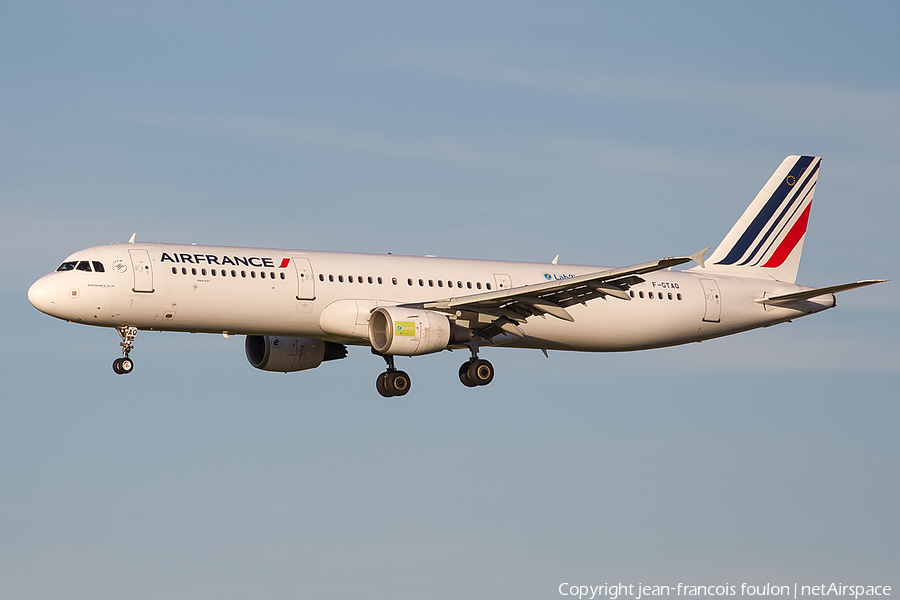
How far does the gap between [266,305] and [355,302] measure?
3.31 m

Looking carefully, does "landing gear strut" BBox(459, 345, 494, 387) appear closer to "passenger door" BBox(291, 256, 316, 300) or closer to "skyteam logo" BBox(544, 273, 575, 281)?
"skyteam logo" BBox(544, 273, 575, 281)

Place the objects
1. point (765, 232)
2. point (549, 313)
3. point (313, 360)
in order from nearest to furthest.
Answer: point (549, 313)
point (313, 360)
point (765, 232)

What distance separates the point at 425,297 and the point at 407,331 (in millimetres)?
2981

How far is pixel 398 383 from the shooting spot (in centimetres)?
5372

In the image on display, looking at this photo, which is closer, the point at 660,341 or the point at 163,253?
the point at 163,253

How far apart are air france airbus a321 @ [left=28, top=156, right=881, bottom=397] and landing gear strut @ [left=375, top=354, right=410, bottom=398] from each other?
0.17 ft

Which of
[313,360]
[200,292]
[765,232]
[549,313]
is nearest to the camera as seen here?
[200,292]

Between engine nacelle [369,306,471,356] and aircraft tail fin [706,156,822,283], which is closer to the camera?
engine nacelle [369,306,471,356]

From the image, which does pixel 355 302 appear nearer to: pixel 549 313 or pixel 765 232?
pixel 549 313

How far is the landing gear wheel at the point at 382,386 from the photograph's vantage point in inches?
2122

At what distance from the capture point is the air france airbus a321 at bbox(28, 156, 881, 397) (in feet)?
159

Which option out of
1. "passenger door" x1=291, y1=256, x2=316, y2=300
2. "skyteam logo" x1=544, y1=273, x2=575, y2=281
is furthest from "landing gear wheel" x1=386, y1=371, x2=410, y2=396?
"skyteam logo" x1=544, y1=273, x2=575, y2=281

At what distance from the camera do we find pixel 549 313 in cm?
5216

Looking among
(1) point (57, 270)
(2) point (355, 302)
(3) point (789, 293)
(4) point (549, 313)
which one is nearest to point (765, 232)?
(3) point (789, 293)
